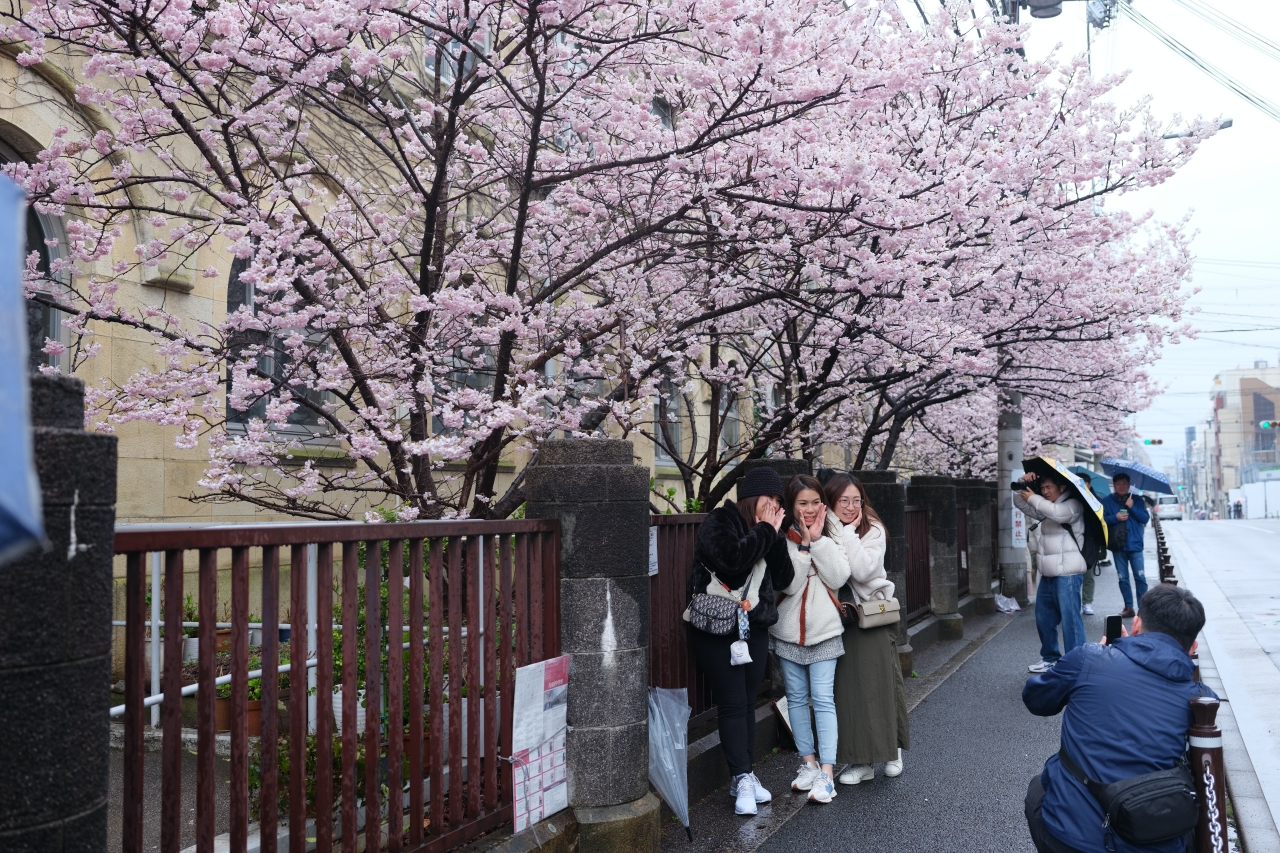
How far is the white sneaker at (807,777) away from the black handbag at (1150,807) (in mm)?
2828

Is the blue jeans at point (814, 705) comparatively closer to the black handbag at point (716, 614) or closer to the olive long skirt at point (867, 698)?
the olive long skirt at point (867, 698)

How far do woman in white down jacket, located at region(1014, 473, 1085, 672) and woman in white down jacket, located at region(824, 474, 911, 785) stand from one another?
10.5 feet

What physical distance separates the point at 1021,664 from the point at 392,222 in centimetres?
765

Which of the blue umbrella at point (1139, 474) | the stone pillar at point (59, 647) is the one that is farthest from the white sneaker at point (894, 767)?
the blue umbrella at point (1139, 474)

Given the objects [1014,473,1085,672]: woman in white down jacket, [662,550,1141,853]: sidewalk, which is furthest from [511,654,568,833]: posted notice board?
[1014,473,1085,672]: woman in white down jacket

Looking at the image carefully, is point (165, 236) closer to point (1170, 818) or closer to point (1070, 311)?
point (1170, 818)

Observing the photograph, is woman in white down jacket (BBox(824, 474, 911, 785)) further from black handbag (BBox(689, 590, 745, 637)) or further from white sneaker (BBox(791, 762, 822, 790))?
black handbag (BBox(689, 590, 745, 637))

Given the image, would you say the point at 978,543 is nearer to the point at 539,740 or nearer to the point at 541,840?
the point at 539,740


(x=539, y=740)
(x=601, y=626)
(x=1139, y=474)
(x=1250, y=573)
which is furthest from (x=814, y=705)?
(x=1250, y=573)

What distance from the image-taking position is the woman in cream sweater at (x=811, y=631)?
21.3 ft

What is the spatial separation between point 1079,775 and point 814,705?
2.74 meters

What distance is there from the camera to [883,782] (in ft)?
22.1

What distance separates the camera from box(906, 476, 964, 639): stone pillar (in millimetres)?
13281

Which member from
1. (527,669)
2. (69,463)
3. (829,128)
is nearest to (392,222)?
(829,128)
